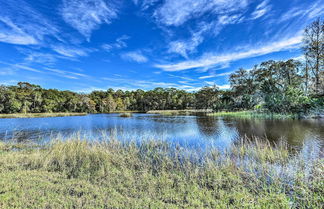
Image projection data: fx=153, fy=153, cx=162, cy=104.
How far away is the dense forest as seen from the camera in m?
22.1

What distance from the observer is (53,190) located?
11.2ft

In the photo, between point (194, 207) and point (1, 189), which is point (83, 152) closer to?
point (1, 189)

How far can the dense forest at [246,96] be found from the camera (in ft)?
72.5

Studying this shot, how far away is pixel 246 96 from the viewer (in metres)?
37.5

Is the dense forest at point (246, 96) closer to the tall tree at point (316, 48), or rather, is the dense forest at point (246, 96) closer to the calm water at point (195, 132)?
the tall tree at point (316, 48)

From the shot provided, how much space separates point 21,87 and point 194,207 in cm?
7909

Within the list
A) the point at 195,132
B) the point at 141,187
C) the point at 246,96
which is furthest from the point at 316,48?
the point at 141,187

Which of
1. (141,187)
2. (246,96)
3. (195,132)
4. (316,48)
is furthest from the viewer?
(246,96)

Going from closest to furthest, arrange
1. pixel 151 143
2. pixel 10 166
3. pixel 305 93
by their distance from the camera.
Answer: pixel 10 166 < pixel 151 143 < pixel 305 93

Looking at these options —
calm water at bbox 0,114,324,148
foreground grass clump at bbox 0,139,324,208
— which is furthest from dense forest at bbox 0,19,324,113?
foreground grass clump at bbox 0,139,324,208

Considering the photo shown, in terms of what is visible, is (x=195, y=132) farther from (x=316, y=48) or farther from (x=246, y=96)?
(x=246, y=96)

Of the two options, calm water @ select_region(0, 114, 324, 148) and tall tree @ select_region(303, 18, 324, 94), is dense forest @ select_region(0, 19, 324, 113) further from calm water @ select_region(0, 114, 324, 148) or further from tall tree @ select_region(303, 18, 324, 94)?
calm water @ select_region(0, 114, 324, 148)

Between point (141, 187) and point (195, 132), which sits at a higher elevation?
point (141, 187)

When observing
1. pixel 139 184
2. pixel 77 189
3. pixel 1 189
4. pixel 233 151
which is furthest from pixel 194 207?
pixel 233 151
